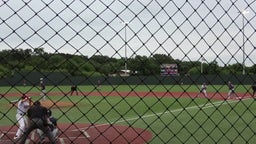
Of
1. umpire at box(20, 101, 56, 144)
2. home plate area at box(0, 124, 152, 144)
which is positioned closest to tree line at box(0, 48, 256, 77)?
umpire at box(20, 101, 56, 144)

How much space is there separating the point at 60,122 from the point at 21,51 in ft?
36.6

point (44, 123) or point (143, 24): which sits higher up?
point (143, 24)

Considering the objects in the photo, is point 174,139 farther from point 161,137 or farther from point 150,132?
point 150,132

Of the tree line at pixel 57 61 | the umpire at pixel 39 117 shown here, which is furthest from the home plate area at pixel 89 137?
the tree line at pixel 57 61

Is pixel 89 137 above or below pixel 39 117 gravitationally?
below

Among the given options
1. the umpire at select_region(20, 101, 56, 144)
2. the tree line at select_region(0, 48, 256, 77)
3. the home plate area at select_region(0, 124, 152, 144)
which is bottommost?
the home plate area at select_region(0, 124, 152, 144)

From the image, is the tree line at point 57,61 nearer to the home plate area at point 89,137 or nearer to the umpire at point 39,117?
the umpire at point 39,117

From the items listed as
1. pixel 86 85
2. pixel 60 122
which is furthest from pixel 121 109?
pixel 86 85

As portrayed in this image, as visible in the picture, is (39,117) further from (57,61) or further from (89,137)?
(89,137)

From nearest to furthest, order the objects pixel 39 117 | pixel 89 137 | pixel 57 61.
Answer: pixel 57 61, pixel 39 117, pixel 89 137

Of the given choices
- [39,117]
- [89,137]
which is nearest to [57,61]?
[39,117]

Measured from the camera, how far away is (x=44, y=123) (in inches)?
417

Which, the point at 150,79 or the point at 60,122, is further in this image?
the point at 150,79

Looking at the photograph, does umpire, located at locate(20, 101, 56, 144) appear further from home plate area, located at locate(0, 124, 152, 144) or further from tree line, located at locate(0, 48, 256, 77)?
tree line, located at locate(0, 48, 256, 77)
